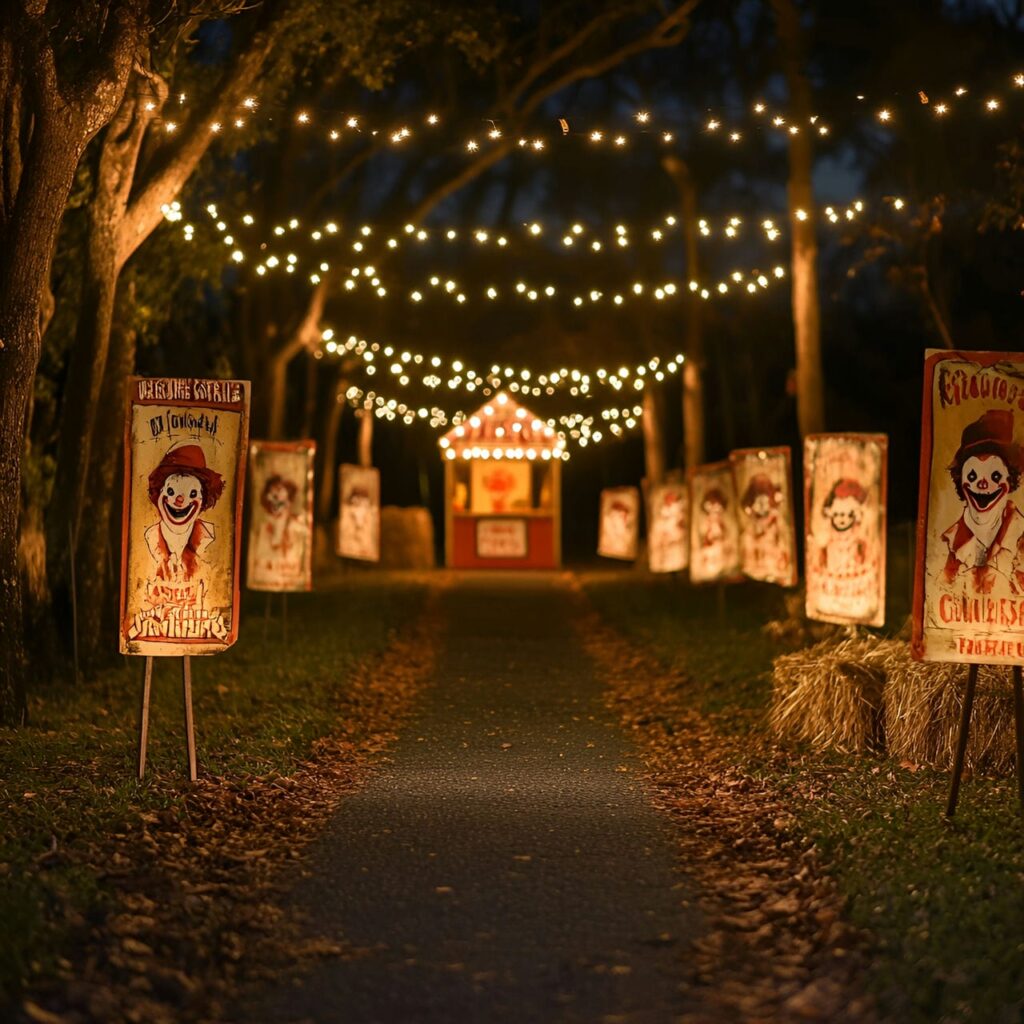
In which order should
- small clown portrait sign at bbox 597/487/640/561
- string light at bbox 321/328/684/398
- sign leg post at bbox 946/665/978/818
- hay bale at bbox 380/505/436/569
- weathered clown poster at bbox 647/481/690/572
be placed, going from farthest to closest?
hay bale at bbox 380/505/436/569 < small clown portrait sign at bbox 597/487/640/561 < string light at bbox 321/328/684/398 < weathered clown poster at bbox 647/481/690/572 < sign leg post at bbox 946/665/978/818

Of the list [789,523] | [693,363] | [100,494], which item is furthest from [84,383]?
[693,363]

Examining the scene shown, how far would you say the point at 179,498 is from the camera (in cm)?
Answer: 962

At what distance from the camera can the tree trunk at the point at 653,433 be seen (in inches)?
1335

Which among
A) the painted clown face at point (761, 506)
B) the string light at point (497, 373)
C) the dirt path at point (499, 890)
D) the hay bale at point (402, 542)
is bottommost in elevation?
the dirt path at point (499, 890)

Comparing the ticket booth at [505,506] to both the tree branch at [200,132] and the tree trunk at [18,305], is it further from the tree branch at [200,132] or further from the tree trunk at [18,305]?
the tree trunk at [18,305]

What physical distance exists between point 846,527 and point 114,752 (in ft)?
23.4

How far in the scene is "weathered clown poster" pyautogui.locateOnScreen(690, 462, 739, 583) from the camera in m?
19.6

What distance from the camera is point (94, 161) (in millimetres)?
16562

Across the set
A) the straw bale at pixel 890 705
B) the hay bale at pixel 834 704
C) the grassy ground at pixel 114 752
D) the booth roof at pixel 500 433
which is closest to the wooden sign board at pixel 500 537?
the booth roof at pixel 500 433

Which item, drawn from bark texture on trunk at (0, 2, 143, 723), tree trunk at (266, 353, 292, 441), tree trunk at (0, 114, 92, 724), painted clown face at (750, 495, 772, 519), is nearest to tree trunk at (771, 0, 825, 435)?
painted clown face at (750, 495, 772, 519)

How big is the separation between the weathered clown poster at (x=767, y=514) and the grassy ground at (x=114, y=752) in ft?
16.4

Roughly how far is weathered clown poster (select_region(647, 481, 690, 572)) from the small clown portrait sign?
19.8 feet

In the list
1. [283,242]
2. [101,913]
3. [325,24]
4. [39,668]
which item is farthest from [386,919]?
[283,242]

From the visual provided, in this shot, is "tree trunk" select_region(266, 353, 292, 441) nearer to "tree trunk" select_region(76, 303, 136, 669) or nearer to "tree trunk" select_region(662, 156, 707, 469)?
"tree trunk" select_region(662, 156, 707, 469)
